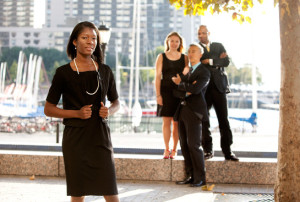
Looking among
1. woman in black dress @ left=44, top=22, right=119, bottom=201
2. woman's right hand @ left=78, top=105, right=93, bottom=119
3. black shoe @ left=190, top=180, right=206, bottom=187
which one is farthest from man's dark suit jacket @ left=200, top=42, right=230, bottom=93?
woman's right hand @ left=78, top=105, right=93, bottom=119

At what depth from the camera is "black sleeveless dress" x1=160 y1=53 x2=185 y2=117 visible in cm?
765

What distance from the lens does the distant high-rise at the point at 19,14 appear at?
121 meters

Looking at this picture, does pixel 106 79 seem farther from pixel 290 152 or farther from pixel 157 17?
pixel 157 17

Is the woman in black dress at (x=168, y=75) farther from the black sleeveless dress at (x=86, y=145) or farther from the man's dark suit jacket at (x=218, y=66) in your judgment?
the black sleeveless dress at (x=86, y=145)

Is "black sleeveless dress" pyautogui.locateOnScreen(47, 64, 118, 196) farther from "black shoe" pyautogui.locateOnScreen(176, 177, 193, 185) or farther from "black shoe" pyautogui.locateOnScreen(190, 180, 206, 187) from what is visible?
"black shoe" pyautogui.locateOnScreen(176, 177, 193, 185)

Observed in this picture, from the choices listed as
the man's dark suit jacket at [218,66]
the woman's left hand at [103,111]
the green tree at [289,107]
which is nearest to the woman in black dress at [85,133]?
the woman's left hand at [103,111]

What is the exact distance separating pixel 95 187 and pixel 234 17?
3.50m

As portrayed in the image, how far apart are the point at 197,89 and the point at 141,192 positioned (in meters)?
1.55

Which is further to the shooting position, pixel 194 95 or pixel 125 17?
pixel 125 17

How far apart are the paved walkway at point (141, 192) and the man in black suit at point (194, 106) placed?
0.34m

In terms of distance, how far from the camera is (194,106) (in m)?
7.12

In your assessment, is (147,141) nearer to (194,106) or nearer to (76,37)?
(194,106)

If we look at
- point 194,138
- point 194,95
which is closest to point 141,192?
point 194,138

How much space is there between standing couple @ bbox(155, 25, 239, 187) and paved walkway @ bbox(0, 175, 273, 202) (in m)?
0.37
